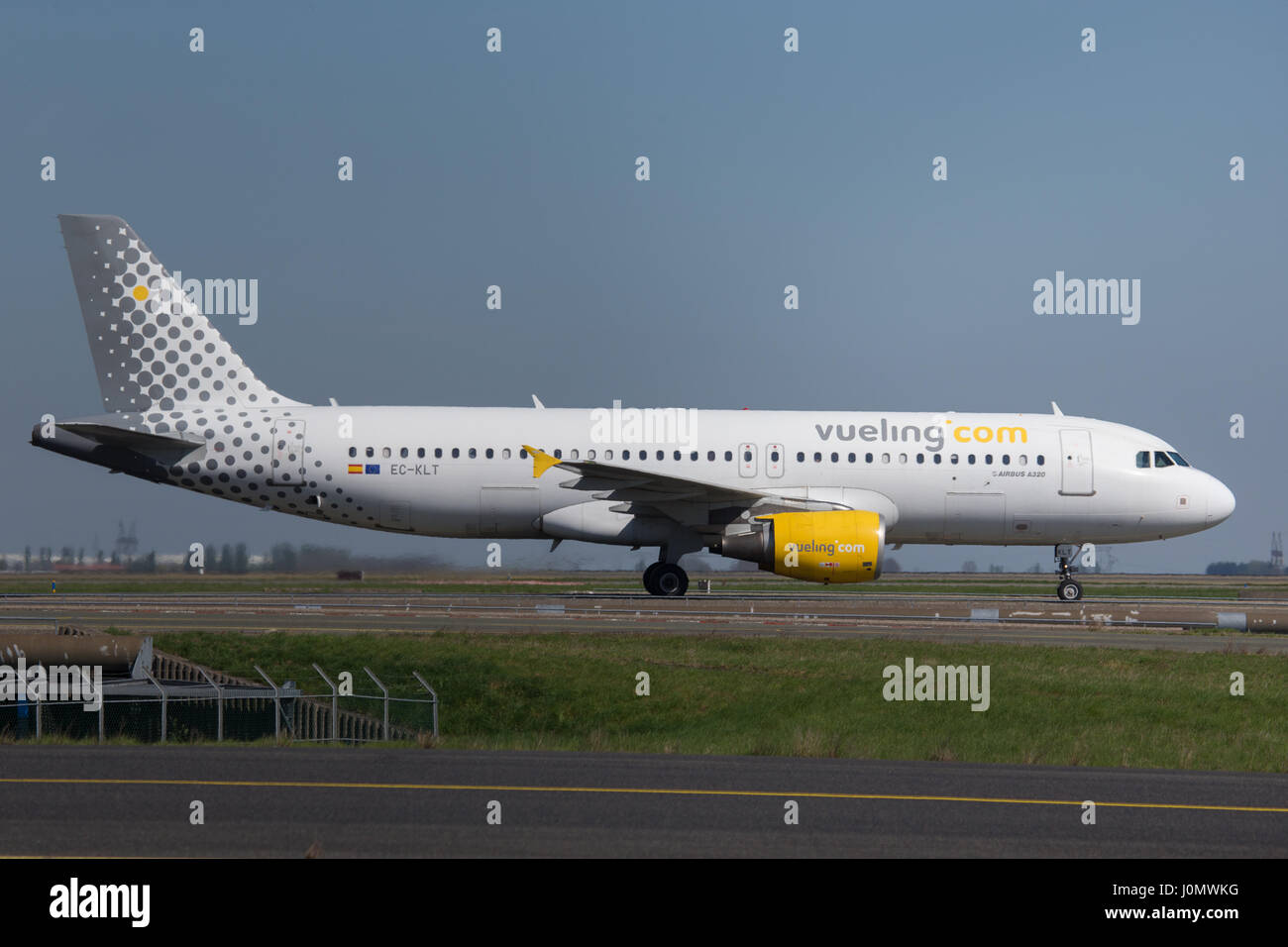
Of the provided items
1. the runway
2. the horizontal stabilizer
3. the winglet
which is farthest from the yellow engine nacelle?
the horizontal stabilizer

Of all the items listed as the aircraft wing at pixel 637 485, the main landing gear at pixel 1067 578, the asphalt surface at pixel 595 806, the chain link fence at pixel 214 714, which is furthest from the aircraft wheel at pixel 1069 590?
the asphalt surface at pixel 595 806

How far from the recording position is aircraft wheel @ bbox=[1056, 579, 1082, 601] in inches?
1358

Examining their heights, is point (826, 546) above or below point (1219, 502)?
below

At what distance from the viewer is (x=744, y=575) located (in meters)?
56.1

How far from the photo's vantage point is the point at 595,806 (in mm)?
11211

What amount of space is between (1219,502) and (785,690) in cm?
1785

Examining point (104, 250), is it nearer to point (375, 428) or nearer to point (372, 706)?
point (375, 428)

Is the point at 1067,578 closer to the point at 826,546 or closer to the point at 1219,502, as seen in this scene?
the point at 1219,502

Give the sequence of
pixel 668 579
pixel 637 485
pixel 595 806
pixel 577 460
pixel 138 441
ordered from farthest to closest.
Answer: pixel 668 579, pixel 577 460, pixel 138 441, pixel 637 485, pixel 595 806

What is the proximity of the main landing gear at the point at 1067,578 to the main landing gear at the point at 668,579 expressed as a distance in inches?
396

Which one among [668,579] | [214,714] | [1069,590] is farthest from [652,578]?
[214,714]

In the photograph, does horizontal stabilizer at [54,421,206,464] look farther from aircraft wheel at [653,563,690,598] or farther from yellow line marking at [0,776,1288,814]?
yellow line marking at [0,776,1288,814]

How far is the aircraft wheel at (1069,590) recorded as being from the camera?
34.5 meters

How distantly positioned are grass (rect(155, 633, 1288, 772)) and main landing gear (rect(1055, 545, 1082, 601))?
34.2 ft
